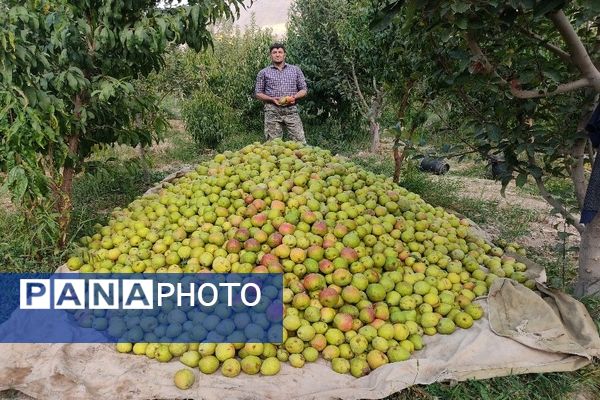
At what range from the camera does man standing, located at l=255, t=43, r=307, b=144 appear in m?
6.55

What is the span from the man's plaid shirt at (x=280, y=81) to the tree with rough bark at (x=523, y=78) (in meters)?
3.53

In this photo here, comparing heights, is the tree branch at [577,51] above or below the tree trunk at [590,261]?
above

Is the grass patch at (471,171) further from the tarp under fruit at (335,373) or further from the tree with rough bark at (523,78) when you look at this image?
the tarp under fruit at (335,373)

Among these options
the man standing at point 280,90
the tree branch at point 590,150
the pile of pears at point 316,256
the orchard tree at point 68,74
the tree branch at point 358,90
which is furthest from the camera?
the tree branch at point 358,90

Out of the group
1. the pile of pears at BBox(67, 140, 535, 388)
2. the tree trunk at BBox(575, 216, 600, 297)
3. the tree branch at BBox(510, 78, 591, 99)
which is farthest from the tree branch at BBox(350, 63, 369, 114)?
the tree branch at BBox(510, 78, 591, 99)

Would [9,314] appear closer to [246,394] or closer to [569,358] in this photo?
[246,394]

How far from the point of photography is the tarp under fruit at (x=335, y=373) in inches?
94.8

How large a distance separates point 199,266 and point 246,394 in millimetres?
982

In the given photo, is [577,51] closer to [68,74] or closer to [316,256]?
[316,256]

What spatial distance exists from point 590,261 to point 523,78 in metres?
1.43

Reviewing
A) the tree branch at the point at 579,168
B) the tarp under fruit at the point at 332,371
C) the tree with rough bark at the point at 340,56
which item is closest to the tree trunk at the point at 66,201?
the tarp under fruit at the point at 332,371

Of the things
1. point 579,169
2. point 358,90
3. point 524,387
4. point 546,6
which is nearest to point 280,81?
point 358,90

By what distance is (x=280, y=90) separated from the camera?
668cm

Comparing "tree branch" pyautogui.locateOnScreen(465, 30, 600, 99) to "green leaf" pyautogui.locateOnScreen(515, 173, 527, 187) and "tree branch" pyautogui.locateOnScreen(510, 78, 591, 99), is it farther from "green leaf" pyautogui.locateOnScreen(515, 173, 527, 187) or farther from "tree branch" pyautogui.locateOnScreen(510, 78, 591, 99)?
"green leaf" pyautogui.locateOnScreen(515, 173, 527, 187)
